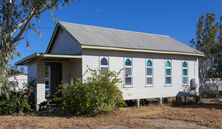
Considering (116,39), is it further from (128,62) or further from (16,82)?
(16,82)

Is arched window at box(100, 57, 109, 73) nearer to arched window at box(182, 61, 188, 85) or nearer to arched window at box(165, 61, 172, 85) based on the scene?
arched window at box(165, 61, 172, 85)

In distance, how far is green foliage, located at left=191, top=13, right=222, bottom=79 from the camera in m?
31.2

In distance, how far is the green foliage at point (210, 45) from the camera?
31250 millimetres

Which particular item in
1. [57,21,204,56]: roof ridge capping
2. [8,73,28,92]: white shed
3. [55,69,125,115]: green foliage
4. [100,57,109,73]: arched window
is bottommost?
[55,69,125,115]: green foliage

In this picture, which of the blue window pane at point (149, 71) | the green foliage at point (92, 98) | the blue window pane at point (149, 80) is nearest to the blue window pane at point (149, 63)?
the blue window pane at point (149, 71)

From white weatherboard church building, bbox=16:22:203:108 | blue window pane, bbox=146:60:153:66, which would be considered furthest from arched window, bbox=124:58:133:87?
blue window pane, bbox=146:60:153:66

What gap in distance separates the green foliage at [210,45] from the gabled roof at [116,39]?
47.1 ft

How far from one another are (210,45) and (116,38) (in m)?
21.1

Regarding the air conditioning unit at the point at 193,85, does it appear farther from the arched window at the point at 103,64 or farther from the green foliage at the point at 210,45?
the green foliage at the point at 210,45

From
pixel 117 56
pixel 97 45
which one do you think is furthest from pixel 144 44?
pixel 97 45

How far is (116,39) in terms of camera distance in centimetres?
1522

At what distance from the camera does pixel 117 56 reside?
14.0m

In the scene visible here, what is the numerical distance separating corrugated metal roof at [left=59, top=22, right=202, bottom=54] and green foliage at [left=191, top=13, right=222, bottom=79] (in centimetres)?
1426

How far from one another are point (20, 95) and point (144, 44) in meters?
8.45
